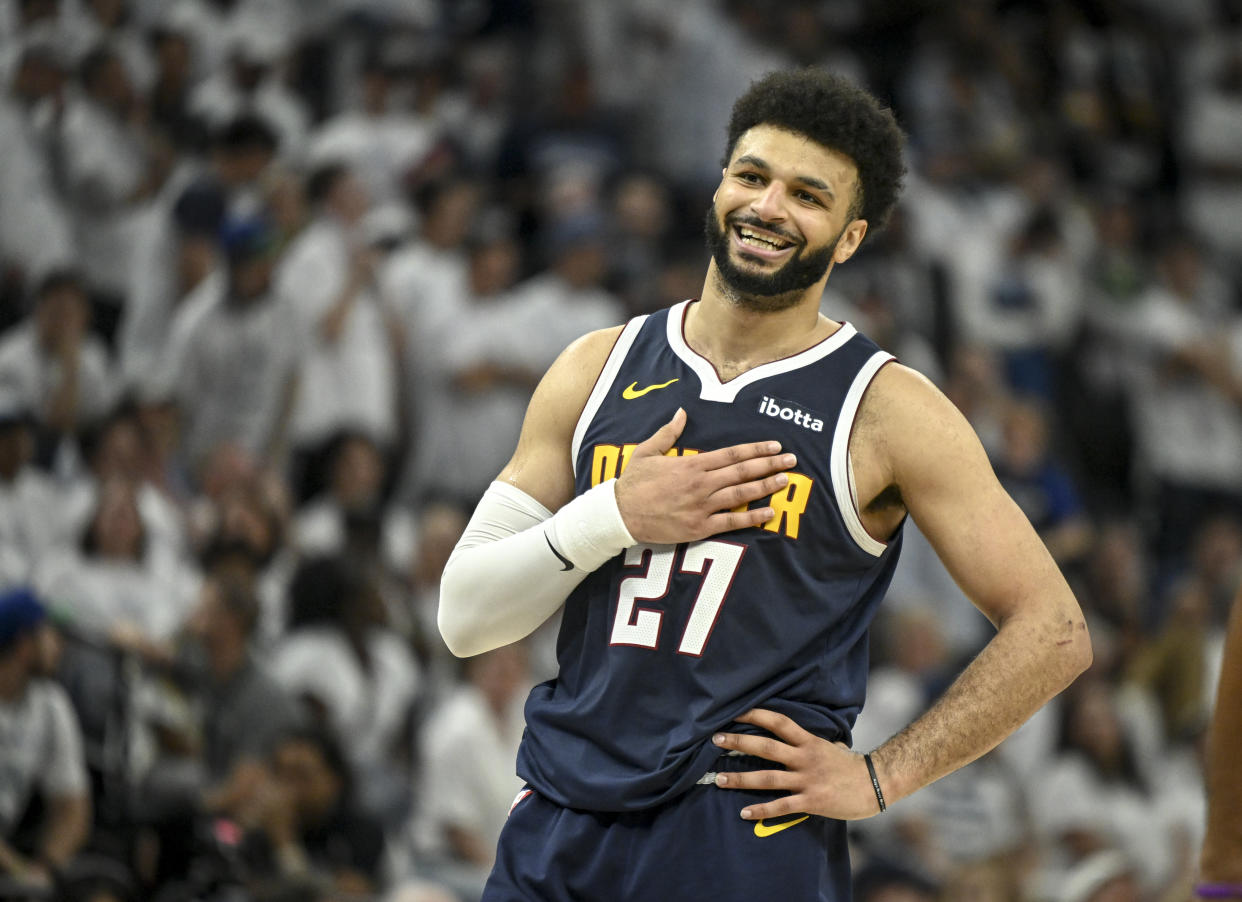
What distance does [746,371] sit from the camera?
11.9 feet

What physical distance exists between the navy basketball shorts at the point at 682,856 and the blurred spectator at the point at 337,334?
227 inches

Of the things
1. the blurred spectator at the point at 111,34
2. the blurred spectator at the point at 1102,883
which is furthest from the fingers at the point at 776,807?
the blurred spectator at the point at 111,34

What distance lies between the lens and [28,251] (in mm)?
8930

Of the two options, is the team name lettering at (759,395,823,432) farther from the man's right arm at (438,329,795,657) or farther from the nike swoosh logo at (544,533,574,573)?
the nike swoosh logo at (544,533,574,573)

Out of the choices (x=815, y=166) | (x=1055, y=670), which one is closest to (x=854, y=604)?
(x=1055, y=670)

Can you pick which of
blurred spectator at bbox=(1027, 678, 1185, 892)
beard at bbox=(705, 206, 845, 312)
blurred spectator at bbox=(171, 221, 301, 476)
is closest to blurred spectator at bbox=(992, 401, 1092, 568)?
blurred spectator at bbox=(1027, 678, 1185, 892)

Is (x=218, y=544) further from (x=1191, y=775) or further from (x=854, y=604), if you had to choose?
(x=1191, y=775)

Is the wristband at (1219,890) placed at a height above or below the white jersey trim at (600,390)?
below

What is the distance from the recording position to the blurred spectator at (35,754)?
5996mm

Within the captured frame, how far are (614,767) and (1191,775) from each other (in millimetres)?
7037

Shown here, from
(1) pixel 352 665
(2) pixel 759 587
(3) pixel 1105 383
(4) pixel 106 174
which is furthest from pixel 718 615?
(3) pixel 1105 383

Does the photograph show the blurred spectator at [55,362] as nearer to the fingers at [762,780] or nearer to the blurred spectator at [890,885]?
the blurred spectator at [890,885]

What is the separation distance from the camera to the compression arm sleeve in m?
3.47

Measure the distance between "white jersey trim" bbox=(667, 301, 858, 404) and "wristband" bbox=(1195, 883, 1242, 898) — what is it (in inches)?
55.3
